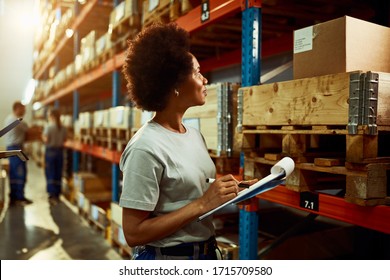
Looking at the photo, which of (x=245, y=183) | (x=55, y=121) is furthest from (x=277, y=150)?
(x=55, y=121)

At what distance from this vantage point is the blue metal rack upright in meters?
2.76

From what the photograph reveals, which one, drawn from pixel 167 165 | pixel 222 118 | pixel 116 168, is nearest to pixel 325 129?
pixel 167 165

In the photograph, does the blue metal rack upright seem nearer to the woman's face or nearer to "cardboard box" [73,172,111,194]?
the woman's face

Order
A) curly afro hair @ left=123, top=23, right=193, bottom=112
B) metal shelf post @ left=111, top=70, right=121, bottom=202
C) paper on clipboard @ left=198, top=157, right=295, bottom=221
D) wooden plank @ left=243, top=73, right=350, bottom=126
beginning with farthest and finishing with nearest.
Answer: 1. metal shelf post @ left=111, top=70, right=121, bottom=202
2. wooden plank @ left=243, top=73, right=350, bottom=126
3. curly afro hair @ left=123, top=23, right=193, bottom=112
4. paper on clipboard @ left=198, top=157, right=295, bottom=221

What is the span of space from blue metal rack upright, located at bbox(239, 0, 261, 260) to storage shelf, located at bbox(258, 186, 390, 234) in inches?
16.4

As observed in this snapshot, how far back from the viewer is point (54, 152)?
8.40 m

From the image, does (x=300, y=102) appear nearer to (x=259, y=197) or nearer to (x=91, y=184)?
(x=259, y=197)

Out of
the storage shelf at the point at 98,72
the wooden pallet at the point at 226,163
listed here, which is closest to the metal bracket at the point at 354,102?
the wooden pallet at the point at 226,163

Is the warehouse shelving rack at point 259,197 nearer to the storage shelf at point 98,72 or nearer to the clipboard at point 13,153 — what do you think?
the clipboard at point 13,153

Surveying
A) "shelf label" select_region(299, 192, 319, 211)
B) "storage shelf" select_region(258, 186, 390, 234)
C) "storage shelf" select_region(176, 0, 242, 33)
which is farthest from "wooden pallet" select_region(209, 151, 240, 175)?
"storage shelf" select_region(176, 0, 242, 33)

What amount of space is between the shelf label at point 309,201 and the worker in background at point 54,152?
22.8 feet

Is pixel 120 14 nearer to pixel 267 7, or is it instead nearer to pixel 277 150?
pixel 267 7

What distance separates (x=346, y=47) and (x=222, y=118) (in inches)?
45.5

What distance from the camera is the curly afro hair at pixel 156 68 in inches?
68.3
